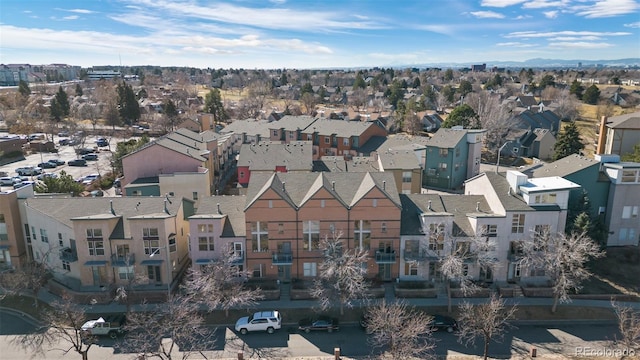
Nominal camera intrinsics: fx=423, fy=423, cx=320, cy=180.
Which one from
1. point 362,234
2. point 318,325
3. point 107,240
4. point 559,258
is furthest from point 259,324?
point 559,258

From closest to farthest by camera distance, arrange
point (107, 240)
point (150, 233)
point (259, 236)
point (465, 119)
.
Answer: point (107, 240) → point (150, 233) → point (259, 236) → point (465, 119)

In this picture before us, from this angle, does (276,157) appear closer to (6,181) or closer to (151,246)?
(151,246)

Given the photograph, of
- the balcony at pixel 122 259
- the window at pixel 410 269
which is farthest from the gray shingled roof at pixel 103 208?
the window at pixel 410 269

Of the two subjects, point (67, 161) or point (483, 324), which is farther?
point (67, 161)

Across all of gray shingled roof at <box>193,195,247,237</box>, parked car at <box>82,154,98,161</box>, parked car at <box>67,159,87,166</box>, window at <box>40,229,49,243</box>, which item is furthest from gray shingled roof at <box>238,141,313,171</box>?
parked car at <box>82,154,98,161</box>

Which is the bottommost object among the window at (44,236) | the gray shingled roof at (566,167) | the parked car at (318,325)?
the parked car at (318,325)

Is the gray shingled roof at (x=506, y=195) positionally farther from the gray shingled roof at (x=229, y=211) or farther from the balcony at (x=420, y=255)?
the gray shingled roof at (x=229, y=211)
